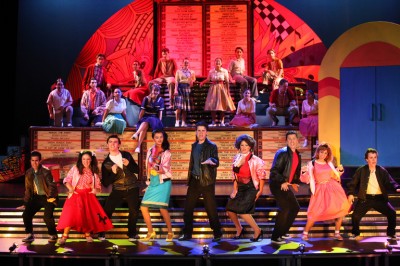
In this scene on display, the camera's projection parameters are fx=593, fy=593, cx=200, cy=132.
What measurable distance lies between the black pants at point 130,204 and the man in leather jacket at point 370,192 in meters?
2.88

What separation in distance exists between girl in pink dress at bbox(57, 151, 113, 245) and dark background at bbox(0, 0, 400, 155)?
815 cm

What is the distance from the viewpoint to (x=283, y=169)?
784 cm

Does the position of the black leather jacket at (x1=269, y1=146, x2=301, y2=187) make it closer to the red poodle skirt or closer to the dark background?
the red poodle skirt

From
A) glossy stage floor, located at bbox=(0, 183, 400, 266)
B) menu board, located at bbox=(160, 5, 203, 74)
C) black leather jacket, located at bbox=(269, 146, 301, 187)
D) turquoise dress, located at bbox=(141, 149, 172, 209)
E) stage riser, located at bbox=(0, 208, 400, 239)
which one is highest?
menu board, located at bbox=(160, 5, 203, 74)

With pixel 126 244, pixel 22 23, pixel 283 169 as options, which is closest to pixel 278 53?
pixel 22 23

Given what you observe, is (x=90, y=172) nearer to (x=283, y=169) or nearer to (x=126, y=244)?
(x=126, y=244)

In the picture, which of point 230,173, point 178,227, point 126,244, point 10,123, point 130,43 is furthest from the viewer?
point 130,43

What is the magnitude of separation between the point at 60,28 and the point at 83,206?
9550 millimetres

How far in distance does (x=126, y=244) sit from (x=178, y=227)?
100 centimetres

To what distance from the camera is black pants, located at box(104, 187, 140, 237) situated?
8.07 metres

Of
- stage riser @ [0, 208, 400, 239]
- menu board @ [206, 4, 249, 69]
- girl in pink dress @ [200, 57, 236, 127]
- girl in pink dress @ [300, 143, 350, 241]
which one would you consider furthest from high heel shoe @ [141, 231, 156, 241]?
menu board @ [206, 4, 249, 69]

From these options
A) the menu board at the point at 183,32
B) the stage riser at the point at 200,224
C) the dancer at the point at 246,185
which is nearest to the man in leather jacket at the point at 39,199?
the stage riser at the point at 200,224

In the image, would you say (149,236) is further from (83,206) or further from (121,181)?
(83,206)

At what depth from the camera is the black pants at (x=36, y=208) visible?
26.1 feet
